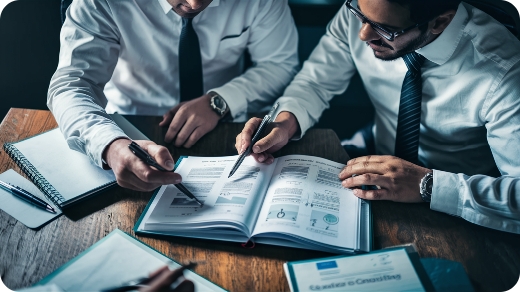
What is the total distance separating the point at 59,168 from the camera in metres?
1.14

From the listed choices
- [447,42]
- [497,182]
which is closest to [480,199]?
[497,182]

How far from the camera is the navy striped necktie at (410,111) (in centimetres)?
133

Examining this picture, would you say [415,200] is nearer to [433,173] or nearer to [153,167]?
[433,173]

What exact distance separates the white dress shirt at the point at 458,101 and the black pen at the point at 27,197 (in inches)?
30.1

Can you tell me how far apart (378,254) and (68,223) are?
2.31ft

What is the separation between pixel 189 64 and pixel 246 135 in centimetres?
47

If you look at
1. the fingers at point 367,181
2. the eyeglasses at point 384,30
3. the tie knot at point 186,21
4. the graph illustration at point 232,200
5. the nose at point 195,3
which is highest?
the eyeglasses at point 384,30

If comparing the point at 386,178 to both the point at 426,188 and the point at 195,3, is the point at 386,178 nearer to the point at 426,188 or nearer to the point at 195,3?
the point at 426,188

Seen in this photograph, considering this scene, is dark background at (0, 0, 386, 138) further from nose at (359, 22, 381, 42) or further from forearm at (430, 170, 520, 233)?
forearm at (430, 170, 520, 233)

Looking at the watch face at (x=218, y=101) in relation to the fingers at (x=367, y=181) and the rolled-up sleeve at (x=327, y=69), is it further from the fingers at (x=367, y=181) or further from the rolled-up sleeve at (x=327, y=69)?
the fingers at (x=367, y=181)

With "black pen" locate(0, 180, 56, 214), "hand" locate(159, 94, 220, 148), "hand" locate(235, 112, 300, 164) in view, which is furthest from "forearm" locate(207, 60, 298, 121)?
"black pen" locate(0, 180, 56, 214)

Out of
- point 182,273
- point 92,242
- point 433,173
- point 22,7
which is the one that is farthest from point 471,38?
point 22,7

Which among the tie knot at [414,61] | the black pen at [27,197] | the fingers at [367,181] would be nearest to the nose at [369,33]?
the tie knot at [414,61]

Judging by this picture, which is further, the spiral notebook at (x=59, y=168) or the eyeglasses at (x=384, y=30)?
the eyeglasses at (x=384, y=30)
